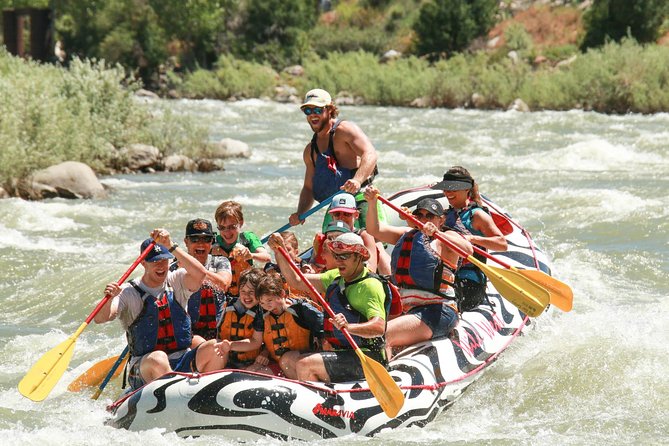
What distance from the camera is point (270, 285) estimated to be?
5262 mm

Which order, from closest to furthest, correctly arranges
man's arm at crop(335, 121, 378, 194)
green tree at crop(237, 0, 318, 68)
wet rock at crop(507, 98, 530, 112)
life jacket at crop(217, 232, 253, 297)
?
life jacket at crop(217, 232, 253, 297)
man's arm at crop(335, 121, 378, 194)
wet rock at crop(507, 98, 530, 112)
green tree at crop(237, 0, 318, 68)

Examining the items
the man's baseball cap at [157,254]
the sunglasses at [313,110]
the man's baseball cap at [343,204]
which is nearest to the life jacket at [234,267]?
the man's baseball cap at [343,204]

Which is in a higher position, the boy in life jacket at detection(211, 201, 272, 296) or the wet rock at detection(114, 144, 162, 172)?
the boy in life jacket at detection(211, 201, 272, 296)

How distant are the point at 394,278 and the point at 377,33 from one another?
40335 millimetres

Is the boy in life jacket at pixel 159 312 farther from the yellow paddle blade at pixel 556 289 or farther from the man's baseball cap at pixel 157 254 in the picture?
the yellow paddle blade at pixel 556 289

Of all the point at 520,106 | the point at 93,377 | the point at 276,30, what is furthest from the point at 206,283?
the point at 276,30

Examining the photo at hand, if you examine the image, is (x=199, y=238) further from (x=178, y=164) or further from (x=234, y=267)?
(x=178, y=164)

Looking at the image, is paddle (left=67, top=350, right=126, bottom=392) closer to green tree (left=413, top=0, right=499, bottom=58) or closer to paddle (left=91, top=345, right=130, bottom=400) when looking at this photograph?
paddle (left=91, top=345, right=130, bottom=400)

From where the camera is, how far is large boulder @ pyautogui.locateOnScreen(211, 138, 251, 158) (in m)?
17.9

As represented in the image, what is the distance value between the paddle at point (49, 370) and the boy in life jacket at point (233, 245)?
0.62 metres

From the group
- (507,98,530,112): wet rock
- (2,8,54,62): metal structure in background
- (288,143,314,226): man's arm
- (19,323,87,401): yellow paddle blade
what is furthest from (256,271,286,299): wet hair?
(2,8,54,62): metal structure in background

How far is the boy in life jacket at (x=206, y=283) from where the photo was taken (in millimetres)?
5562

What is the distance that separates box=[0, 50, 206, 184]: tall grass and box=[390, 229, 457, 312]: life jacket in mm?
7673

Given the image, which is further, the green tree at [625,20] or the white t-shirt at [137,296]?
the green tree at [625,20]
